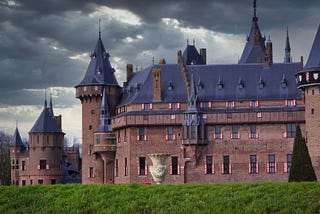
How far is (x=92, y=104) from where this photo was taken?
72500 millimetres

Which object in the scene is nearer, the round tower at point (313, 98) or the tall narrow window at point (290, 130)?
the round tower at point (313, 98)

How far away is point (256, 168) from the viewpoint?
65.4 metres

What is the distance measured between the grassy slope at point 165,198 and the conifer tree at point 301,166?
1820 centimetres

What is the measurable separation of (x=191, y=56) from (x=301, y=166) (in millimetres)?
31208

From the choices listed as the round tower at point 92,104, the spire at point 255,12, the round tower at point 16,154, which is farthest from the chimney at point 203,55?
the round tower at point 16,154

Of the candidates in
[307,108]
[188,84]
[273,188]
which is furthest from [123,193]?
[188,84]

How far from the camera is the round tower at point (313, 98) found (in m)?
59.7

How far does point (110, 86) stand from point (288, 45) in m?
27.4

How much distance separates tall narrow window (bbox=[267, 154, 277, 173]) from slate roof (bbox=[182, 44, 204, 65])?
15654 mm

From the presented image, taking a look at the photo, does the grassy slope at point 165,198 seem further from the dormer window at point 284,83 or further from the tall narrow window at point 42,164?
the tall narrow window at point 42,164

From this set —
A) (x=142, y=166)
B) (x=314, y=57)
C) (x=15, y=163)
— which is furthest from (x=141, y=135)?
(x=15, y=163)

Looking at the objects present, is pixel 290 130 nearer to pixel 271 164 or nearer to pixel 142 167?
pixel 271 164

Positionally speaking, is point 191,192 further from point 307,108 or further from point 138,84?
point 138,84

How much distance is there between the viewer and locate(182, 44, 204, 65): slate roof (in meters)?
77.1
